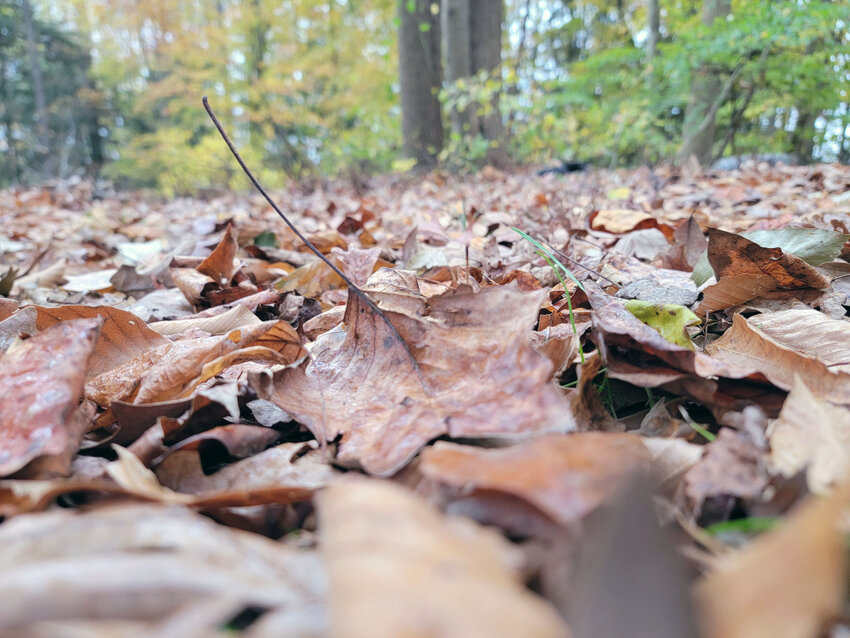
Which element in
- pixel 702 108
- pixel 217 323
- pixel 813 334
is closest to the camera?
pixel 813 334

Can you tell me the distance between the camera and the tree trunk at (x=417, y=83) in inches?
333

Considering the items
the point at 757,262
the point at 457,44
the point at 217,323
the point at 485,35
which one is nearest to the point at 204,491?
the point at 217,323

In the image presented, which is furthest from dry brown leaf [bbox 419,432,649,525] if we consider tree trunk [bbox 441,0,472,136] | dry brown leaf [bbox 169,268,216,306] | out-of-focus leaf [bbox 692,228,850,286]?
tree trunk [bbox 441,0,472,136]

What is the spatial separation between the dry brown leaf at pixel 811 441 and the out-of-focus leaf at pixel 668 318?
26 cm

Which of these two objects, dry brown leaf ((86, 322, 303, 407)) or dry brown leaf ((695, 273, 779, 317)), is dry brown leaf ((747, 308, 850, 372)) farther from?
dry brown leaf ((86, 322, 303, 407))

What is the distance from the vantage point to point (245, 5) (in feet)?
48.5

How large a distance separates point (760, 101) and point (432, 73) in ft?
15.3

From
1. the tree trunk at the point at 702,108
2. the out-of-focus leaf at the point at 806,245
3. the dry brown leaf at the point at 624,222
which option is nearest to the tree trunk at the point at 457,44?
the tree trunk at the point at 702,108

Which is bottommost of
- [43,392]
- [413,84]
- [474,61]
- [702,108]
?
[43,392]

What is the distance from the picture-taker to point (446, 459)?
20.8 inches

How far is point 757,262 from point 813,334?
9.5 inches

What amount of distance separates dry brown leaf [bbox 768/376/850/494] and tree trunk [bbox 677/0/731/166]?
6.81 meters

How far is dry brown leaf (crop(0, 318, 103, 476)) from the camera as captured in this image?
677 mm

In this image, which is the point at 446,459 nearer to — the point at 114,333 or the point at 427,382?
the point at 427,382
